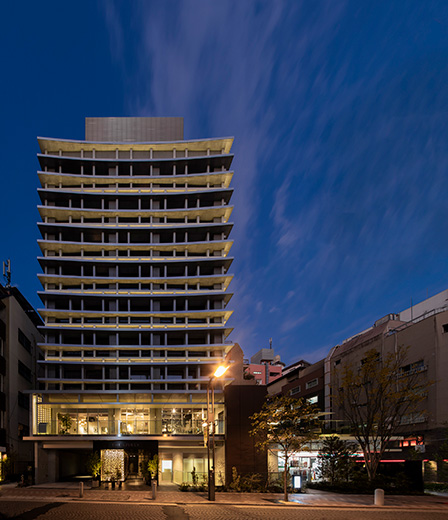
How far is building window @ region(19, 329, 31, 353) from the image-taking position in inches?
2627

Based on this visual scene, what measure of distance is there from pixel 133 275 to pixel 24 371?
20.7m

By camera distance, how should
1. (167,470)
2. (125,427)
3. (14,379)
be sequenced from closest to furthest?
(125,427) < (167,470) < (14,379)

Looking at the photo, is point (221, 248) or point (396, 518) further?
point (221, 248)

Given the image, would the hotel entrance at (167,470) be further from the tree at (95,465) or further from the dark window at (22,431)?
the dark window at (22,431)

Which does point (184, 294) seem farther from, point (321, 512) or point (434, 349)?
point (321, 512)

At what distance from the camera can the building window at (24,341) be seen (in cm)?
6674

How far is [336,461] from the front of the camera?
125 feet

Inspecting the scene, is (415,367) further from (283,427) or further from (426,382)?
(283,427)

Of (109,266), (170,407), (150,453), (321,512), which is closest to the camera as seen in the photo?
(321,512)

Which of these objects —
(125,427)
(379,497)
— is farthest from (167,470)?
(379,497)

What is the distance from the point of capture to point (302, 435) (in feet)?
Answer: 112

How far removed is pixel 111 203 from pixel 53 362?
22.1 metres

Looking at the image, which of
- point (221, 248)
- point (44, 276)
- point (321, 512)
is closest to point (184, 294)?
point (221, 248)

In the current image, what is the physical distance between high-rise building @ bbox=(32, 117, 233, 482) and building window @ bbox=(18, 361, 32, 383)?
4662 millimetres
